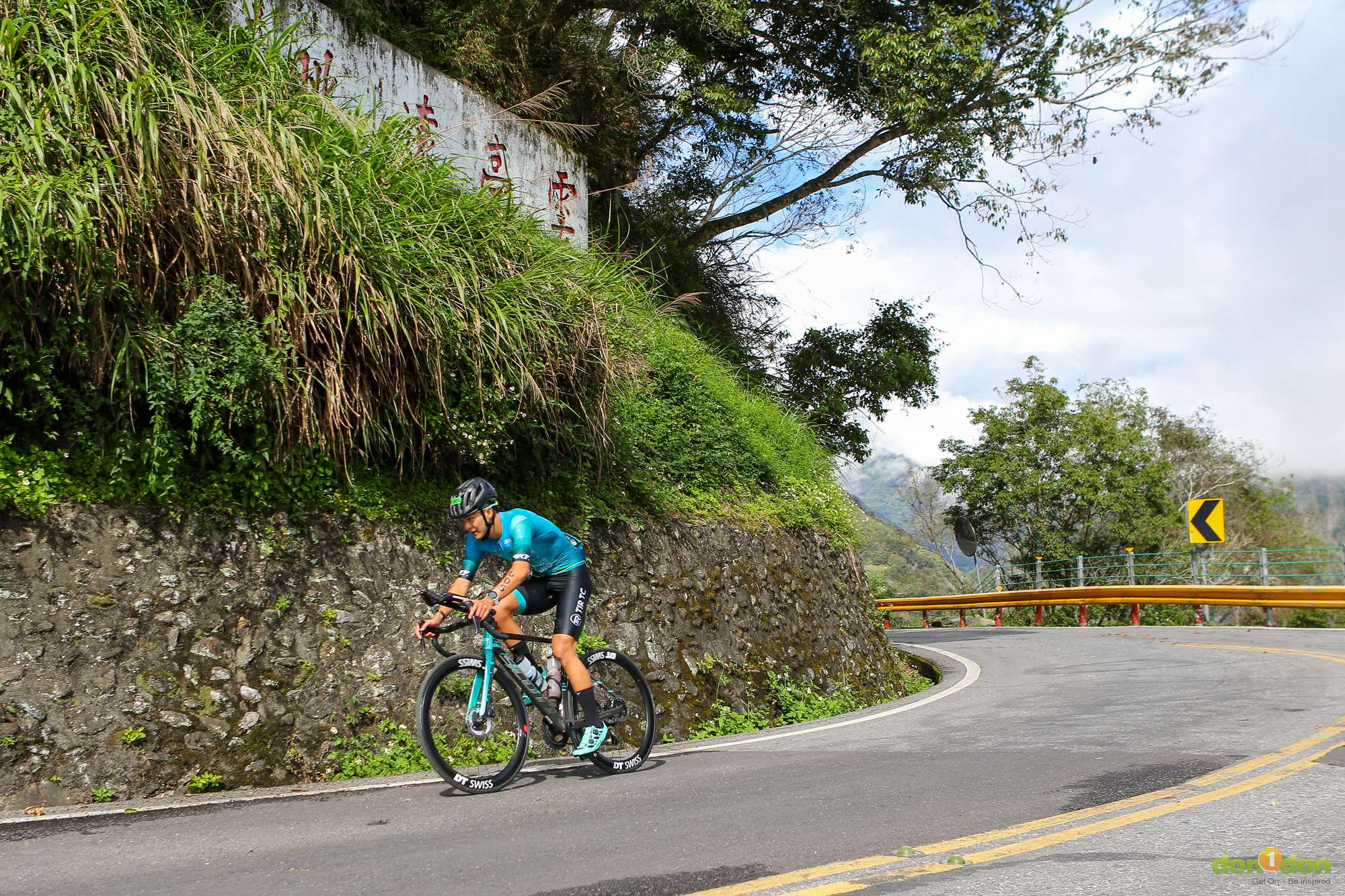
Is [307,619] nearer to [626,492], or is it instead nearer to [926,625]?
[626,492]

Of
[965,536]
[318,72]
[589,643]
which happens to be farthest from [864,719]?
[965,536]

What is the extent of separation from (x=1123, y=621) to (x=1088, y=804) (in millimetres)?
28282

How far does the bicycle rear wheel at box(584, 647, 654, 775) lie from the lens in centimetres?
622

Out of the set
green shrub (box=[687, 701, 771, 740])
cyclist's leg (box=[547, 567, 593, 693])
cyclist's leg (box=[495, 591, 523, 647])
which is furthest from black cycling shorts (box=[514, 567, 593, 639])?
green shrub (box=[687, 701, 771, 740])

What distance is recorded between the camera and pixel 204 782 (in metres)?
5.92

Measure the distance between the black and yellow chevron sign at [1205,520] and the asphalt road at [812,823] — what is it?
13869 millimetres

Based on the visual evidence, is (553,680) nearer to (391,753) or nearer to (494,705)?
(494,705)

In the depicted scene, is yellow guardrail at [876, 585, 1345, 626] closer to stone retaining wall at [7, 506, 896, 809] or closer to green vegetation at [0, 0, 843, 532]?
stone retaining wall at [7, 506, 896, 809]

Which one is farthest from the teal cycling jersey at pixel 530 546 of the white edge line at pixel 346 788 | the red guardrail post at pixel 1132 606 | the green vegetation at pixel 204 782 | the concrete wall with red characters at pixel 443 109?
the red guardrail post at pixel 1132 606

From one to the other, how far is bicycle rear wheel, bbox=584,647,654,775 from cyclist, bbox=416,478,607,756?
0.52 feet

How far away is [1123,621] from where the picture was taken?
30.0m

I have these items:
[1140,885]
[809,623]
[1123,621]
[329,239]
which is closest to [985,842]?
[1140,885]

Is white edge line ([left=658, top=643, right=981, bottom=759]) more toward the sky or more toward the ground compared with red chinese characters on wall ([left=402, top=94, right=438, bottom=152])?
more toward the ground

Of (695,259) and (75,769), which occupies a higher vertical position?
(695,259)
